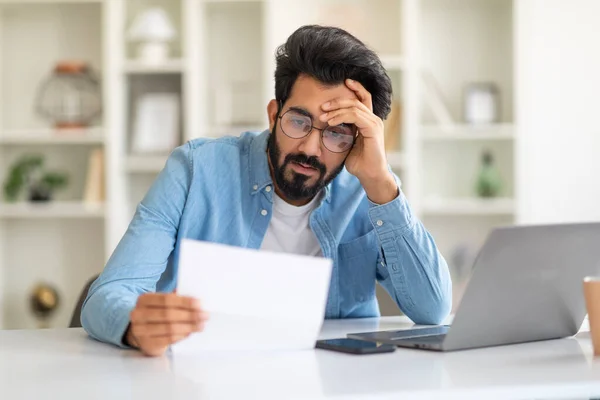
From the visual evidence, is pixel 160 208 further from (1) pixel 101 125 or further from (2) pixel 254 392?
(1) pixel 101 125

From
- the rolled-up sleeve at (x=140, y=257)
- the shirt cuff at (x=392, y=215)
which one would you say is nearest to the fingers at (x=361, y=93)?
the shirt cuff at (x=392, y=215)

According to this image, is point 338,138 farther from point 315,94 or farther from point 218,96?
point 218,96

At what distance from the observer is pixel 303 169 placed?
1829 mm

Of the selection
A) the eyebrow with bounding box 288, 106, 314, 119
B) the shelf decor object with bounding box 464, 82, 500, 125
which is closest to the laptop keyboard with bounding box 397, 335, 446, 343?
the eyebrow with bounding box 288, 106, 314, 119

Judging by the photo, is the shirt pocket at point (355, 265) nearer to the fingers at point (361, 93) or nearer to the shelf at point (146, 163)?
the fingers at point (361, 93)

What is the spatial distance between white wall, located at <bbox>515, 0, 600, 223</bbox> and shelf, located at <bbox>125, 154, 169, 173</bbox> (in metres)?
1.63

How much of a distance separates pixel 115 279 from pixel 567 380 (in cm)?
82

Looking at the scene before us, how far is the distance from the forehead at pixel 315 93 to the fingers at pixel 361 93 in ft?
0.04

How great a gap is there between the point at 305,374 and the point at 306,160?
733 mm

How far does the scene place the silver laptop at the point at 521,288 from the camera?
1.27m

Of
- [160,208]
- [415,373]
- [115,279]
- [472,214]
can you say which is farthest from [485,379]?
[472,214]

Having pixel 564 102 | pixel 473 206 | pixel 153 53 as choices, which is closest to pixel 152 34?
pixel 153 53

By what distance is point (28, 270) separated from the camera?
414cm

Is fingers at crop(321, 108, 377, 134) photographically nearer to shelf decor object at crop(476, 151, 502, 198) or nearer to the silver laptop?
the silver laptop
